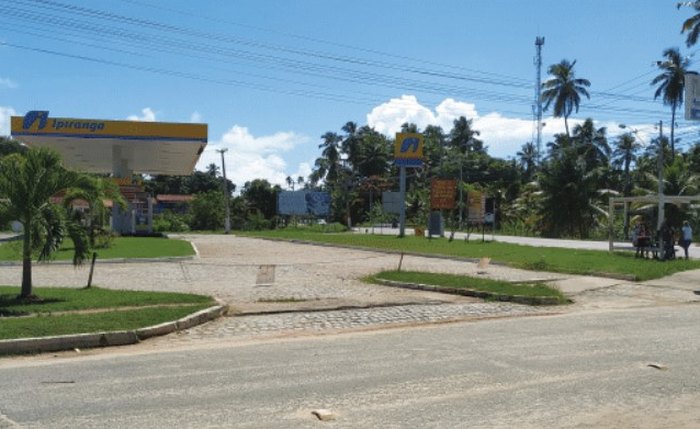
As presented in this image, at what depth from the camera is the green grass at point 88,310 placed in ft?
33.7

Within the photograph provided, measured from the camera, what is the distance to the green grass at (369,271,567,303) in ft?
51.9

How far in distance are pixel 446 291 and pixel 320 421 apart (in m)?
11.2

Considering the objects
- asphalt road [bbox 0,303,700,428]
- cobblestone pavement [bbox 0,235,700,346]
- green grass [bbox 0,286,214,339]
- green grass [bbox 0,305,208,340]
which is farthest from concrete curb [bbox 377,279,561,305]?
green grass [bbox 0,305,208,340]

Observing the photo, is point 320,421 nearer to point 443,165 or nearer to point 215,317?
point 215,317

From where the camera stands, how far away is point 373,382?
284 inches

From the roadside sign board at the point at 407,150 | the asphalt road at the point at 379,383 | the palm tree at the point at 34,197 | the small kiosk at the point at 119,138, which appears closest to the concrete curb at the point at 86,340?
the asphalt road at the point at 379,383

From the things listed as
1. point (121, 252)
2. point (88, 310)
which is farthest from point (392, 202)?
point (88, 310)

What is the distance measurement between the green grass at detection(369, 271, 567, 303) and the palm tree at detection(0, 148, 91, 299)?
871cm

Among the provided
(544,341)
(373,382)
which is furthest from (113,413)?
(544,341)

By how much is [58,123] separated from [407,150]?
74.7 feet

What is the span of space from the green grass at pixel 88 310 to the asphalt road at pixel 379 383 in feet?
3.22

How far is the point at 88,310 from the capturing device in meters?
12.2

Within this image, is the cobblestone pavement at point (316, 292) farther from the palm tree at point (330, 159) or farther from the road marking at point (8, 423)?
the palm tree at point (330, 159)

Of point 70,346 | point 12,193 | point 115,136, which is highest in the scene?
point 115,136
